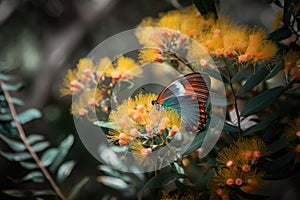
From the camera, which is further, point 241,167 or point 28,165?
point 28,165

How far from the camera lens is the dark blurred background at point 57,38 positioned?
1.07m

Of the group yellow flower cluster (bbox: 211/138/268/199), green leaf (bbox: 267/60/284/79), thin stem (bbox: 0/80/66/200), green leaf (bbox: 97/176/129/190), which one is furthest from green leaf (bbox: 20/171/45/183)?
green leaf (bbox: 267/60/284/79)

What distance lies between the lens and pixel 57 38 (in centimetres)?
135

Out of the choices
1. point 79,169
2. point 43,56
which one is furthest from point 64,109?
point 43,56

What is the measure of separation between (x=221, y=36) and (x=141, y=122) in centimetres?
18

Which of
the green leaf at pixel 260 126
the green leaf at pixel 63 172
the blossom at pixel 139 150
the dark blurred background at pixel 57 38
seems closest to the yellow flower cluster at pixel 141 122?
the blossom at pixel 139 150

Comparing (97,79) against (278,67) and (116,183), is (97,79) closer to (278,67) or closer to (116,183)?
(116,183)

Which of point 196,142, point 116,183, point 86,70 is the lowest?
point 116,183

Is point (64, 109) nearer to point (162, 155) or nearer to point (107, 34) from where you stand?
point (107, 34)

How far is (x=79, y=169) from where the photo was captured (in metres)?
1.08

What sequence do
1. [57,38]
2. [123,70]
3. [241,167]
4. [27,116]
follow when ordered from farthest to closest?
1. [57,38]
2. [27,116]
3. [123,70]
4. [241,167]

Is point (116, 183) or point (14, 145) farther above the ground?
point (14, 145)

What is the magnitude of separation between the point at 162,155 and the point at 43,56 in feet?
2.44

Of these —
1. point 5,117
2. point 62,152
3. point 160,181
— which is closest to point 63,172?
point 62,152
